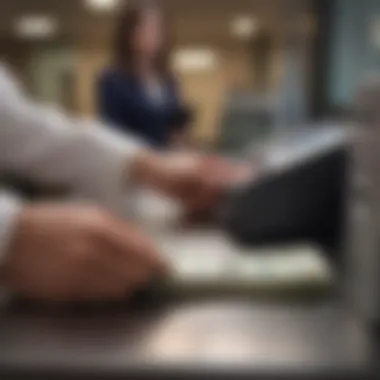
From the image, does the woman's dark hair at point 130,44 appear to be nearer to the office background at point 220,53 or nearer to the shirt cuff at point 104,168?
the office background at point 220,53

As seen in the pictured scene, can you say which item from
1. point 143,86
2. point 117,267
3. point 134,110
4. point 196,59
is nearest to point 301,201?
point 117,267

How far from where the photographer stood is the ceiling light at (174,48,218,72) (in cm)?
316

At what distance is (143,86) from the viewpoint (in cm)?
245

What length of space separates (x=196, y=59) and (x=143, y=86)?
80 centimetres

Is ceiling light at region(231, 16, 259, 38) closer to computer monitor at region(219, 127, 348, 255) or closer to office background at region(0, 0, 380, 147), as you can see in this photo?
office background at region(0, 0, 380, 147)

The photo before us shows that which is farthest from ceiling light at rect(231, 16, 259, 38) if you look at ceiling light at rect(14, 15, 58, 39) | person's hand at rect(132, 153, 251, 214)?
person's hand at rect(132, 153, 251, 214)

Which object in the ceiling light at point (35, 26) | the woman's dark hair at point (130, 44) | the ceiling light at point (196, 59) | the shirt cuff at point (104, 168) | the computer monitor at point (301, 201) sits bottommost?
the computer monitor at point (301, 201)

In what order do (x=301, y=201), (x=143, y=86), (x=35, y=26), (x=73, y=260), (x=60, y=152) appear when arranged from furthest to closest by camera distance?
(x=35, y=26) → (x=143, y=86) → (x=60, y=152) → (x=301, y=201) → (x=73, y=260)

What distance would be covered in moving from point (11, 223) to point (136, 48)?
2067 mm

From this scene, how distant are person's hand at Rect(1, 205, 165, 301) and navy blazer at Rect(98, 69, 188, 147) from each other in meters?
1.66

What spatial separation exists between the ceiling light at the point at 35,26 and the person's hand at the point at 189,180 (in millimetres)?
2263

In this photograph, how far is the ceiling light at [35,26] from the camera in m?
3.12

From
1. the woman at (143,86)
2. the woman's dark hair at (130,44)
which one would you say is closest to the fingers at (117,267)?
the woman at (143,86)

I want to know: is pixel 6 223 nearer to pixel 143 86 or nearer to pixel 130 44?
pixel 143 86
